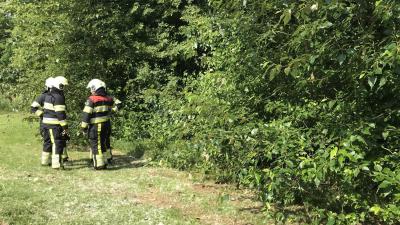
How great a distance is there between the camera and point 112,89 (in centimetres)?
1472

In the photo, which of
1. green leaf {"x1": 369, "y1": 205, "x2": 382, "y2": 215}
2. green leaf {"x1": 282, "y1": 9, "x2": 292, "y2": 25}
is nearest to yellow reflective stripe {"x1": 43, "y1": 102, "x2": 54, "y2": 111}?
green leaf {"x1": 282, "y1": 9, "x2": 292, "y2": 25}

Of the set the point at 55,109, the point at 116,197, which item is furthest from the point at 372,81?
the point at 55,109

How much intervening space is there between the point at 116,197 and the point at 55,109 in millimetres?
3585

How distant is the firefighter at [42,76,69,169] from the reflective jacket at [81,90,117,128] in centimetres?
51

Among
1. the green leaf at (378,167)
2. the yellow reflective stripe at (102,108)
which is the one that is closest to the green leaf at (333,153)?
the green leaf at (378,167)

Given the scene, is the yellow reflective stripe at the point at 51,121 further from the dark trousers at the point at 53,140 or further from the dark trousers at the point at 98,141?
the dark trousers at the point at 98,141

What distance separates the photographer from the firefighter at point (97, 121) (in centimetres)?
1009

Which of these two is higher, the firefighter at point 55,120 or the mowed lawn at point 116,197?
the firefighter at point 55,120

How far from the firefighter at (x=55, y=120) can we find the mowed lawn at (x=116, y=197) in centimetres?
53

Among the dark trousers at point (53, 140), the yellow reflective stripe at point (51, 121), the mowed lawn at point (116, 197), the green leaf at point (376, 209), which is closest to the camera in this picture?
the green leaf at point (376, 209)

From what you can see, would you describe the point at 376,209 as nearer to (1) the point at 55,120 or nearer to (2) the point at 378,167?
(2) the point at 378,167

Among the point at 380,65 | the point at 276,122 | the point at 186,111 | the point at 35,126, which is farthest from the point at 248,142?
the point at 35,126

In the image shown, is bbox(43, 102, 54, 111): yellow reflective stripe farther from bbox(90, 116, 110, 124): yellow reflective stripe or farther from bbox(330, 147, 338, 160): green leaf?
bbox(330, 147, 338, 160): green leaf

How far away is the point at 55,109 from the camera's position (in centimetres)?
1031
